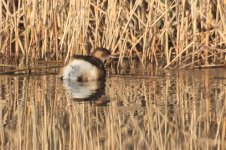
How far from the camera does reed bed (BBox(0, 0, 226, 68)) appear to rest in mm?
8828

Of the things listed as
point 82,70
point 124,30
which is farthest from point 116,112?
point 124,30

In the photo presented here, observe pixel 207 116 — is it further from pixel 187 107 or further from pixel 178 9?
pixel 178 9

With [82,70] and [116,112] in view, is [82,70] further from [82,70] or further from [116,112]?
[116,112]

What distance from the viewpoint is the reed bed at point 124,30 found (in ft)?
29.0

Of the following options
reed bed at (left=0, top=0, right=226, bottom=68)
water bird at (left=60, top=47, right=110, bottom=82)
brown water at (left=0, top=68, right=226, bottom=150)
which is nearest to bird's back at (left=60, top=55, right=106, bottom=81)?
water bird at (left=60, top=47, right=110, bottom=82)

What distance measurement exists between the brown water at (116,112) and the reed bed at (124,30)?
0.70 metres

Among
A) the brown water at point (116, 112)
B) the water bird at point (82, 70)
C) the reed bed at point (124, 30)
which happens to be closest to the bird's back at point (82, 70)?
the water bird at point (82, 70)

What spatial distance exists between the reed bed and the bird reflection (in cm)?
93

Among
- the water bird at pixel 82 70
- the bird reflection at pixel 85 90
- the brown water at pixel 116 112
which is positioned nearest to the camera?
the brown water at pixel 116 112

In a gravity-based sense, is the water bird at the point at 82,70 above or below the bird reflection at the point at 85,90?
above

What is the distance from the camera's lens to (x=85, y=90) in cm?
750

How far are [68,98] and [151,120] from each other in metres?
1.24

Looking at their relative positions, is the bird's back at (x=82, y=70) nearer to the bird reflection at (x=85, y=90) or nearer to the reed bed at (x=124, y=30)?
the bird reflection at (x=85, y=90)

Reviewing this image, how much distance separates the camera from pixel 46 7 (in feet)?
30.9
